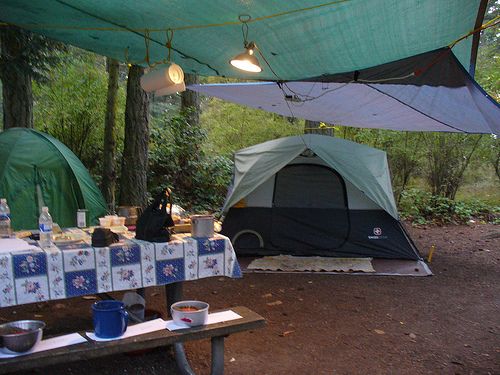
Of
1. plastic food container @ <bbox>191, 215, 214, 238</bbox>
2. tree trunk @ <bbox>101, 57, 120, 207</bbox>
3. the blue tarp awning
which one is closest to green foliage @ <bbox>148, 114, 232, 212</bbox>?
tree trunk @ <bbox>101, 57, 120, 207</bbox>

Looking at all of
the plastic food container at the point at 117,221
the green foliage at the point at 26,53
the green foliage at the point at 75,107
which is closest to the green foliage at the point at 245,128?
the green foliage at the point at 75,107

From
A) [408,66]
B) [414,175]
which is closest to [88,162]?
[408,66]

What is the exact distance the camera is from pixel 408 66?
4293 mm

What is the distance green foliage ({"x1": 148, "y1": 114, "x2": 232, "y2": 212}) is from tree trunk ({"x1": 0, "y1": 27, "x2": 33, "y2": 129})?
295 centimetres

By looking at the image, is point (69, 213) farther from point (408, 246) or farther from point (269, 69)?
A: point (408, 246)

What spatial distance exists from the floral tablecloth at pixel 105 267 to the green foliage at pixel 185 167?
566cm

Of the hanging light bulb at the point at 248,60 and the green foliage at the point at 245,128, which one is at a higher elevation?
the green foliage at the point at 245,128

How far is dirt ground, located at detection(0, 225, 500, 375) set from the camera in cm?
299

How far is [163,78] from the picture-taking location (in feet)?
12.0

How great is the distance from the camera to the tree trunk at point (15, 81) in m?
5.32

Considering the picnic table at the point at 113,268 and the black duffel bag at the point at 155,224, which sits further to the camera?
the black duffel bag at the point at 155,224

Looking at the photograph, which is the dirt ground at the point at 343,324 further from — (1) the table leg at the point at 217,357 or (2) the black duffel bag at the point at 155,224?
(2) the black duffel bag at the point at 155,224

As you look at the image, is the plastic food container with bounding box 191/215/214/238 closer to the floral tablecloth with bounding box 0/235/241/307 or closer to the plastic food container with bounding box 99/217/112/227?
the floral tablecloth with bounding box 0/235/241/307

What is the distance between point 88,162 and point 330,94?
442 centimetres
